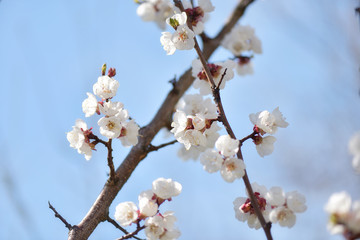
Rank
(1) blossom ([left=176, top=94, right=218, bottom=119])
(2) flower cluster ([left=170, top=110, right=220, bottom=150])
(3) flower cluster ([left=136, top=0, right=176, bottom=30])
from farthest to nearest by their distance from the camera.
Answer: (3) flower cluster ([left=136, top=0, right=176, bottom=30]), (1) blossom ([left=176, top=94, right=218, bottom=119]), (2) flower cluster ([left=170, top=110, right=220, bottom=150])

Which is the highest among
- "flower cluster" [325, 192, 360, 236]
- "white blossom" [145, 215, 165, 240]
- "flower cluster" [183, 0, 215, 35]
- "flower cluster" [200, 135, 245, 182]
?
"flower cluster" [183, 0, 215, 35]

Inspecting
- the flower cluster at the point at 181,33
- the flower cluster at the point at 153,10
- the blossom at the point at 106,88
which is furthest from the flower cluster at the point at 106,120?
the flower cluster at the point at 153,10

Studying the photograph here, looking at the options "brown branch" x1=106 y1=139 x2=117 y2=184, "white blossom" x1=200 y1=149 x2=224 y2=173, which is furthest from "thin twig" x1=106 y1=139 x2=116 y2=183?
"white blossom" x1=200 y1=149 x2=224 y2=173

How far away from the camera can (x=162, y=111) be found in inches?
117

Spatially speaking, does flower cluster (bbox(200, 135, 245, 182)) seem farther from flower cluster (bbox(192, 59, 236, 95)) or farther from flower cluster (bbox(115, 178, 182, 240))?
flower cluster (bbox(192, 59, 236, 95))

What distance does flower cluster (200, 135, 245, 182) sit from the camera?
168 cm

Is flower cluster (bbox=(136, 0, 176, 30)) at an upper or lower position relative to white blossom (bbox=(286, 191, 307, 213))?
upper

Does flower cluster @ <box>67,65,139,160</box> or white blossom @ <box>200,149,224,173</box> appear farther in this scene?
flower cluster @ <box>67,65,139,160</box>

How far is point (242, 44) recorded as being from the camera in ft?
11.6

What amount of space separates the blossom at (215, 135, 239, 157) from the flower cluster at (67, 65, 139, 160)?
0.53m

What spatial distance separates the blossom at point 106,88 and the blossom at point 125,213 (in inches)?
21.4

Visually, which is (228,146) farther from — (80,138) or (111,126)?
(80,138)

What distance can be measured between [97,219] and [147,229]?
35 centimetres

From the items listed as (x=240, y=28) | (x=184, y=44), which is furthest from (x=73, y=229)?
(x=240, y=28)
